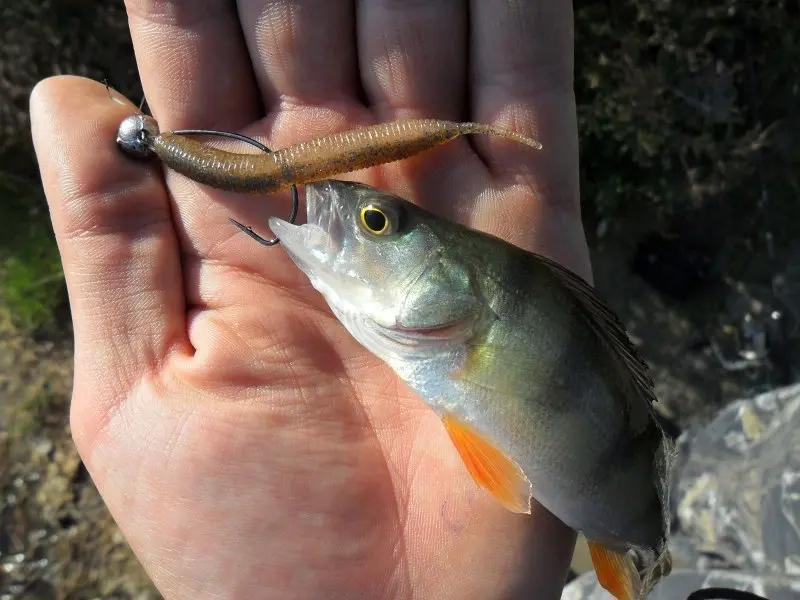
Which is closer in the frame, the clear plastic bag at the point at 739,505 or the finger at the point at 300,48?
the finger at the point at 300,48

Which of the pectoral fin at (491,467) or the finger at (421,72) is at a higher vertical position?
the finger at (421,72)

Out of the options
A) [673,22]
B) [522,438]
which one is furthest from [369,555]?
[673,22]

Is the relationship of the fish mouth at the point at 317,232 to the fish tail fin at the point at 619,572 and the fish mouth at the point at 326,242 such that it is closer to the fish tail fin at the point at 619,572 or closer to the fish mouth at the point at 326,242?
→ the fish mouth at the point at 326,242

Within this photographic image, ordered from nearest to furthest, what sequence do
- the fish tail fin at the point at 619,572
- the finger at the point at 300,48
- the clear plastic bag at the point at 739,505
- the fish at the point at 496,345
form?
the fish at the point at 496,345 → the fish tail fin at the point at 619,572 → the finger at the point at 300,48 → the clear plastic bag at the point at 739,505

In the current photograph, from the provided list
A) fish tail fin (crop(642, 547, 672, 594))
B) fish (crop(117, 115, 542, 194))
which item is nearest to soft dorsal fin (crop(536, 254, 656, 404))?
fish tail fin (crop(642, 547, 672, 594))

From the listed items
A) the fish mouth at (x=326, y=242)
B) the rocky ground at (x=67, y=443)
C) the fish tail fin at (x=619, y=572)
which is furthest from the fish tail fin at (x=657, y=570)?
the rocky ground at (x=67, y=443)

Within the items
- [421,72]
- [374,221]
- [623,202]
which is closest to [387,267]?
[374,221]

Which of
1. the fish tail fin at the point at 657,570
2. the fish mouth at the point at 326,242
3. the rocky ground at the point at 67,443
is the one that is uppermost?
the fish mouth at the point at 326,242
